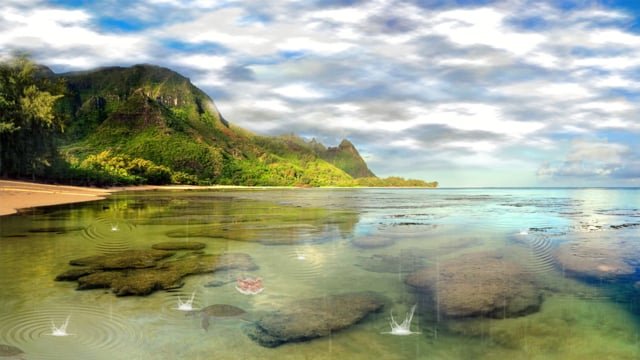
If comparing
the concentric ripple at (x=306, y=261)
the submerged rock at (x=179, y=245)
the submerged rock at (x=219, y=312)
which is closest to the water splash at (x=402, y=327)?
the submerged rock at (x=219, y=312)

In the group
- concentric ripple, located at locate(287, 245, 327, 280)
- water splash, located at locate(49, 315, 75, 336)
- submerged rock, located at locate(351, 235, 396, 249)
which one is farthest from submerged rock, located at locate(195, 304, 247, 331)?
submerged rock, located at locate(351, 235, 396, 249)

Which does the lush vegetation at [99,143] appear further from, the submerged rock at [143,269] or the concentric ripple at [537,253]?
the concentric ripple at [537,253]

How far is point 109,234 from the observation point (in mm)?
17578

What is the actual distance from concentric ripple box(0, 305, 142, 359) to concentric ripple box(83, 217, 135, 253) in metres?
6.85

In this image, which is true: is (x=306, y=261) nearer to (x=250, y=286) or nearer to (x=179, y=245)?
(x=250, y=286)

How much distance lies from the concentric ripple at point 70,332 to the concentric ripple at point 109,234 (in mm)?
6848

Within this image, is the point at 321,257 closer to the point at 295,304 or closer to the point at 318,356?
the point at 295,304

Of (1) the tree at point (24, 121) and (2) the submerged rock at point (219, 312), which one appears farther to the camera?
(1) the tree at point (24, 121)

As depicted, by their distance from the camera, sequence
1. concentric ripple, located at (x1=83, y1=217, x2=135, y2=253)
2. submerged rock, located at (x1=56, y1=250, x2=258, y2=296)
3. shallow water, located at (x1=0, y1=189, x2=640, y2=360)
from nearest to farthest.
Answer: shallow water, located at (x1=0, y1=189, x2=640, y2=360) → submerged rock, located at (x1=56, y1=250, x2=258, y2=296) → concentric ripple, located at (x1=83, y1=217, x2=135, y2=253)

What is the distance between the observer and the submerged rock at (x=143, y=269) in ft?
29.4

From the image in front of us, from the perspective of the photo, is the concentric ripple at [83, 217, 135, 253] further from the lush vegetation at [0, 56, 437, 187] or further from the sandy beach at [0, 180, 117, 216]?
the lush vegetation at [0, 56, 437, 187]

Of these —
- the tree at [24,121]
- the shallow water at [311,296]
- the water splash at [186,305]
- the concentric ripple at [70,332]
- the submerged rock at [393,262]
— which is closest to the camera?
the concentric ripple at [70,332]

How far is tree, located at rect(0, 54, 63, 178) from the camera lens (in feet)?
167

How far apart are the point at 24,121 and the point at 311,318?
2393 inches
